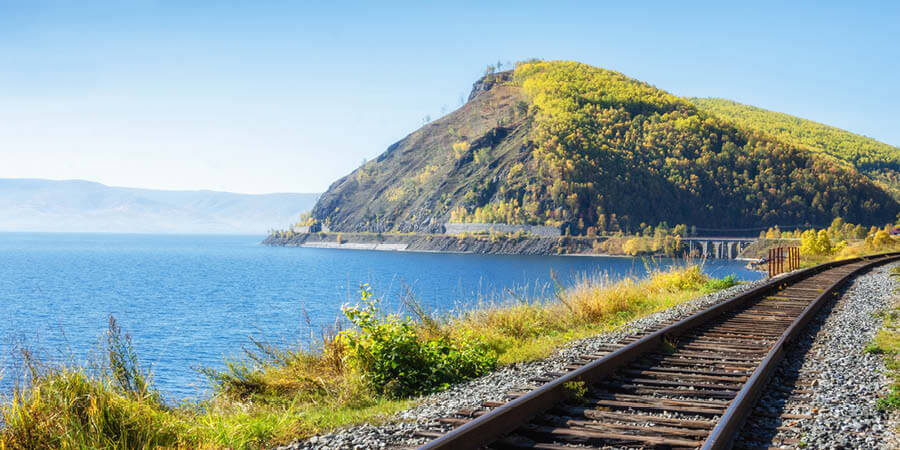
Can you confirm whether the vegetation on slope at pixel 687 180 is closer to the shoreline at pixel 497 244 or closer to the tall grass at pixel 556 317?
the shoreline at pixel 497 244

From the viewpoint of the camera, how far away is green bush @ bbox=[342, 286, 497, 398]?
789 cm

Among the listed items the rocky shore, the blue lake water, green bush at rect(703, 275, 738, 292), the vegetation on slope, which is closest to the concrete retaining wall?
the rocky shore

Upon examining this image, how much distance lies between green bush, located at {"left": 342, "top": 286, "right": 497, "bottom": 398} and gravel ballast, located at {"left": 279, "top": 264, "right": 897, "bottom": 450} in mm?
466

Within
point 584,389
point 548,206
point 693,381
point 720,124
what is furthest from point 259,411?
point 720,124

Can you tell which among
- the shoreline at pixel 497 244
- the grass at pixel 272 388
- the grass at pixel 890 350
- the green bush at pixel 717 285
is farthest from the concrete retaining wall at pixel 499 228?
the grass at pixel 890 350

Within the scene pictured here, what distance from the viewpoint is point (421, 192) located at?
192500 millimetres

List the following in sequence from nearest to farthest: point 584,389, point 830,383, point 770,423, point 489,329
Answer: point 770,423
point 584,389
point 830,383
point 489,329

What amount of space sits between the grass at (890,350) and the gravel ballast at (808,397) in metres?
0.10

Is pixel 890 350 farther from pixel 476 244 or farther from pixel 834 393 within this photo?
pixel 476 244

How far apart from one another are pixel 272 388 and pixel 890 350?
7756 mm

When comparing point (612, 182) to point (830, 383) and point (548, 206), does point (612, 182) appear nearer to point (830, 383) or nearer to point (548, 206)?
point (548, 206)

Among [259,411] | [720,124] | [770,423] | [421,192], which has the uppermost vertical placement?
[720,124]

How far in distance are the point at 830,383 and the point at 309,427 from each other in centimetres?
510

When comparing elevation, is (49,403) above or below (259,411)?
above
